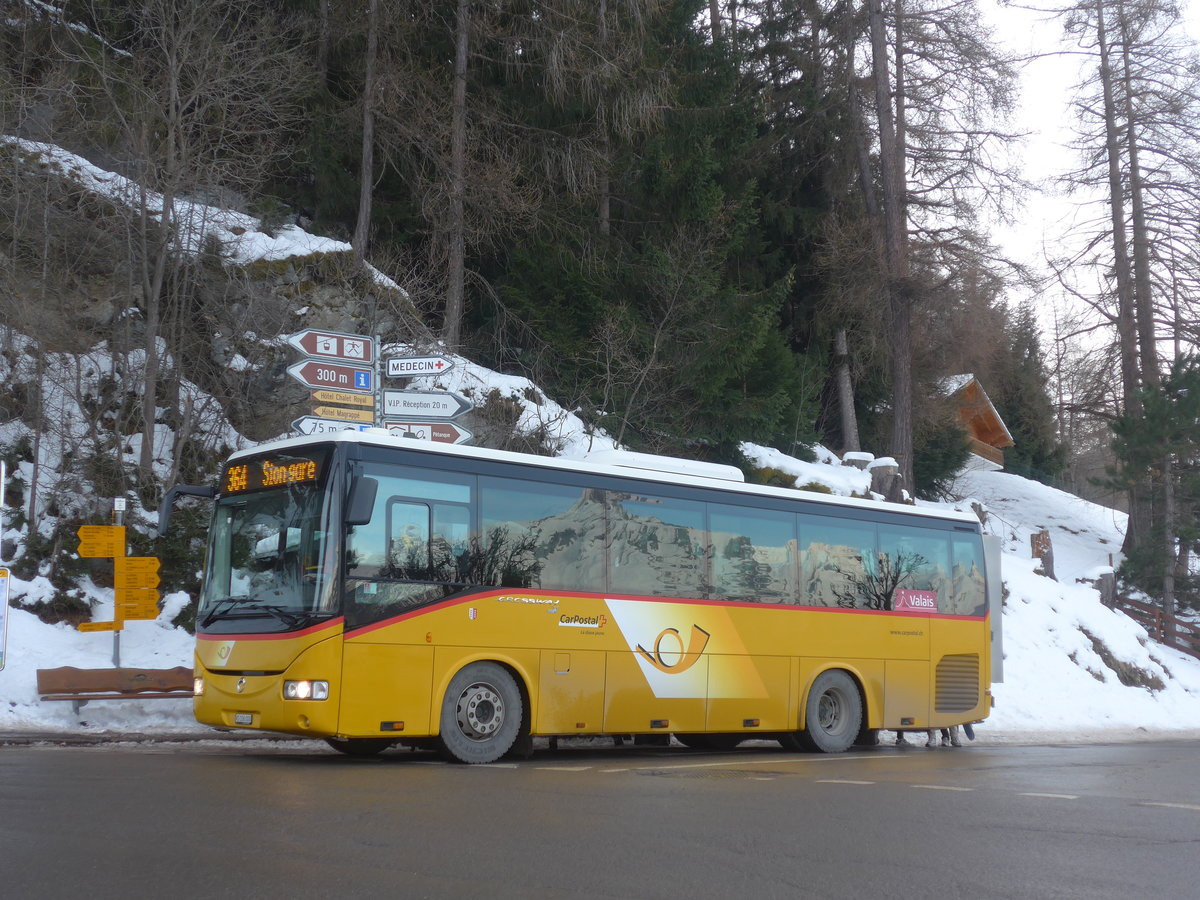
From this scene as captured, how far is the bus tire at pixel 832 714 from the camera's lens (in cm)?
1491

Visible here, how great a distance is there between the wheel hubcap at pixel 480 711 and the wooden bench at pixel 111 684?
4565 millimetres

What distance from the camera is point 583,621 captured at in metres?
12.6

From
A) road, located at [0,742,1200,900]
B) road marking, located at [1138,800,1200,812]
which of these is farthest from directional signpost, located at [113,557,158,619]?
road marking, located at [1138,800,1200,812]

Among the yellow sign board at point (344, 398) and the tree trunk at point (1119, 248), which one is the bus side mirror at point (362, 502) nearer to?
the yellow sign board at point (344, 398)

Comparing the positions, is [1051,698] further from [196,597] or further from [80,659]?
[80,659]

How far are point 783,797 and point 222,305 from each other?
15.4m

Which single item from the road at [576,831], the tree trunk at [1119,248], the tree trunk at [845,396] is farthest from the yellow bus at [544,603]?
the tree trunk at [1119,248]

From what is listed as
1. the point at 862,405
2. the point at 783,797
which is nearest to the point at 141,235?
the point at 783,797

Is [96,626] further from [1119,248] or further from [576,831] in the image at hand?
[1119,248]

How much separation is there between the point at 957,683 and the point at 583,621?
645 cm

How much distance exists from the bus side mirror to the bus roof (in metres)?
0.53

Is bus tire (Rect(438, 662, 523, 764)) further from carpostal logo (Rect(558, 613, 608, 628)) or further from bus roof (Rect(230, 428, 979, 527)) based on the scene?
bus roof (Rect(230, 428, 979, 527))

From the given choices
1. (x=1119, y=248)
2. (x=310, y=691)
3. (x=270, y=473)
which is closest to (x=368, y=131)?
(x=270, y=473)

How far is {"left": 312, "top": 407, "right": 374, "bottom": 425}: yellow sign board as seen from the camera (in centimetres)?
1484
